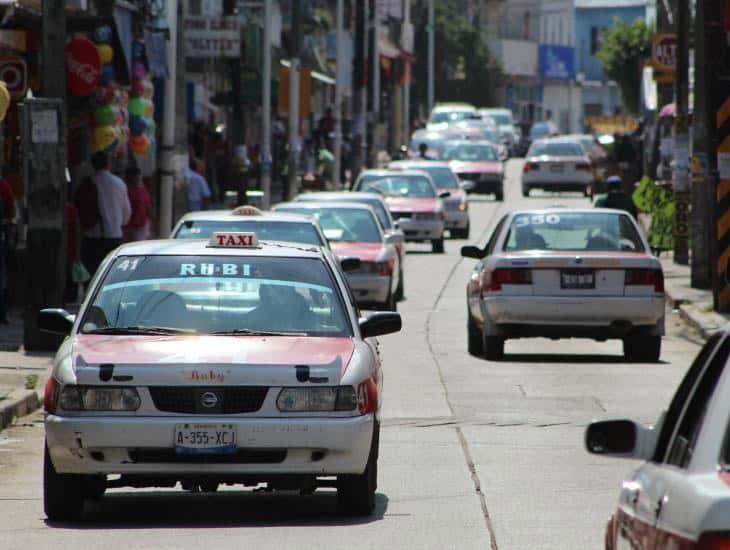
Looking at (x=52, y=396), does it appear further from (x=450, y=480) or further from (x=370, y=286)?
(x=370, y=286)

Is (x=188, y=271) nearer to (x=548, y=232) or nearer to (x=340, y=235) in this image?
(x=548, y=232)

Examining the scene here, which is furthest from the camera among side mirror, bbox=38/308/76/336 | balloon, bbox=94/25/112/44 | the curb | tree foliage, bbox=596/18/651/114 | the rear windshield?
tree foliage, bbox=596/18/651/114

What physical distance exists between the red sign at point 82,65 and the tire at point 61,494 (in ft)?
49.9

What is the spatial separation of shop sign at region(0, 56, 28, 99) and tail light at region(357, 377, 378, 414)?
15015 mm

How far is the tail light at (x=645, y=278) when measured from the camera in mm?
19922

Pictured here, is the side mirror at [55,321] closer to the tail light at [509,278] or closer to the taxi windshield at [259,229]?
the taxi windshield at [259,229]

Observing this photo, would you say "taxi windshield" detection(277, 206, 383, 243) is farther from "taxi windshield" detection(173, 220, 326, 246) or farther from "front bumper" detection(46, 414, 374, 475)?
"front bumper" detection(46, 414, 374, 475)

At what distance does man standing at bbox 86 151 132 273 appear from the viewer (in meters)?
24.5

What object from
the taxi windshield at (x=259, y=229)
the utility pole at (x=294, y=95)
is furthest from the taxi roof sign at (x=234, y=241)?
the utility pole at (x=294, y=95)

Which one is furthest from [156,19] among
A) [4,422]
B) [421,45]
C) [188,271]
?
[421,45]

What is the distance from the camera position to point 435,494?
1180 centimetres

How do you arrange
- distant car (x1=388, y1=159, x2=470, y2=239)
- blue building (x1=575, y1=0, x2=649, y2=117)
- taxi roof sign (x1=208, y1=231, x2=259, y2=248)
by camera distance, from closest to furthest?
taxi roof sign (x1=208, y1=231, x2=259, y2=248), distant car (x1=388, y1=159, x2=470, y2=239), blue building (x1=575, y1=0, x2=649, y2=117)

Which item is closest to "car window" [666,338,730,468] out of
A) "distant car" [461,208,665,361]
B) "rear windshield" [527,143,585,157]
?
"distant car" [461,208,665,361]

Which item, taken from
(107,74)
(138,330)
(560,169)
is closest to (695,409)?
(138,330)
